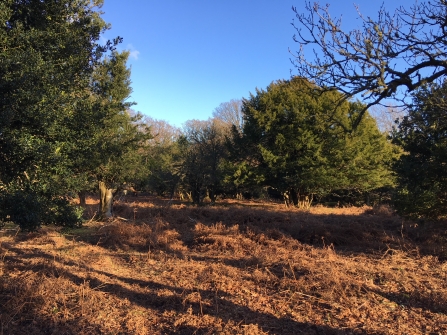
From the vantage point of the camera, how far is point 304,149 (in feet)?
70.7

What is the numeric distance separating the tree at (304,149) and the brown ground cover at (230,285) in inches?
396

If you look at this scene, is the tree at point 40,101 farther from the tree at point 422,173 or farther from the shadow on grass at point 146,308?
the tree at point 422,173

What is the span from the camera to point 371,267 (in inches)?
285

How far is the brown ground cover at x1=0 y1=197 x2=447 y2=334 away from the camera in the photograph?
482 cm

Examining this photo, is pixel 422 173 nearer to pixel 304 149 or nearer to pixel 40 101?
pixel 40 101

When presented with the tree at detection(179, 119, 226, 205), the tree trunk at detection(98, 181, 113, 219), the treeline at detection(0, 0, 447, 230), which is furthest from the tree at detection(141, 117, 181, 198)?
the treeline at detection(0, 0, 447, 230)

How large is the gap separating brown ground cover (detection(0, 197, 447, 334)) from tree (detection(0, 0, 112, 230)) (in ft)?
4.77

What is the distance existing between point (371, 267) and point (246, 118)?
17368mm

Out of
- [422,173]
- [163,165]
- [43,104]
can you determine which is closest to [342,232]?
[422,173]

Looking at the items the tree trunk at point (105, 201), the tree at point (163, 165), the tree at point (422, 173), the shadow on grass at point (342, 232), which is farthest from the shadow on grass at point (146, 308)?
the tree at point (163, 165)

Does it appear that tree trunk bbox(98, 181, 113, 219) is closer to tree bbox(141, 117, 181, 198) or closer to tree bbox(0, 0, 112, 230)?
tree bbox(141, 117, 181, 198)

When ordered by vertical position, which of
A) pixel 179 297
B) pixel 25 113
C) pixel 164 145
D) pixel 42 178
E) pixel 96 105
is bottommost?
pixel 179 297

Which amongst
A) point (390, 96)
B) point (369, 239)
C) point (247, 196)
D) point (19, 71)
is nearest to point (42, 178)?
point (19, 71)

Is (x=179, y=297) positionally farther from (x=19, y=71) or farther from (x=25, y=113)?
(x=19, y=71)
